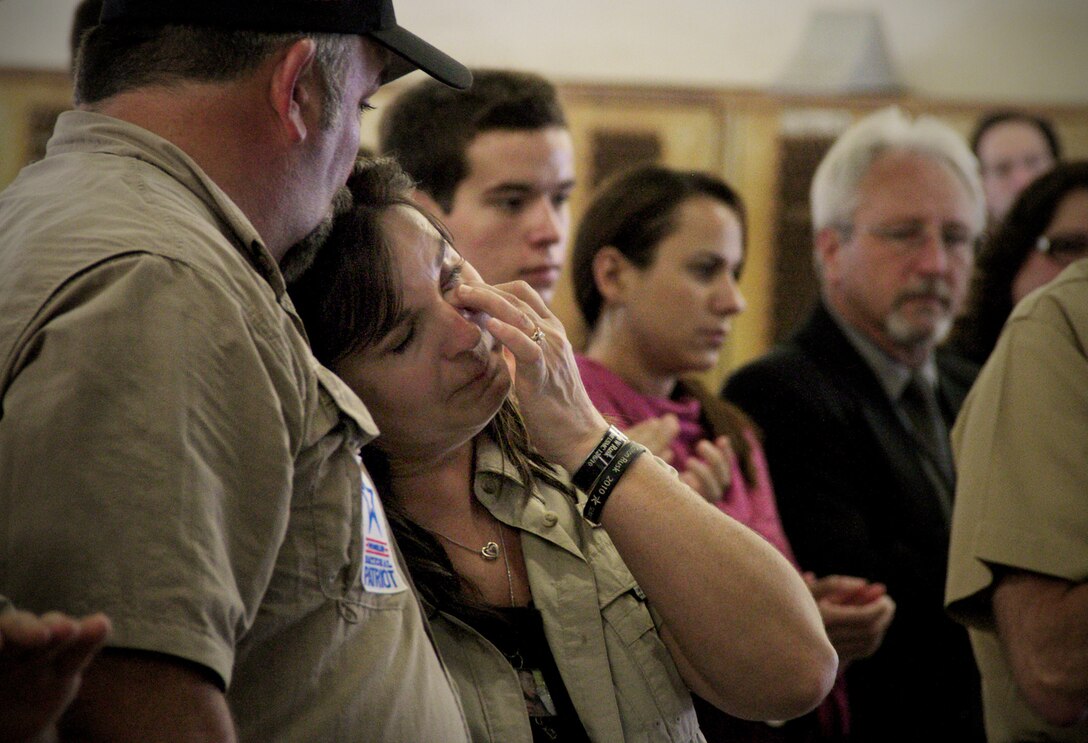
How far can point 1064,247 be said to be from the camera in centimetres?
261

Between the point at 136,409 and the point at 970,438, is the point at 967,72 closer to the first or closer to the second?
the point at 970,438

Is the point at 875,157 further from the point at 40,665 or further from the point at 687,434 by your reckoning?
the point at 40,665

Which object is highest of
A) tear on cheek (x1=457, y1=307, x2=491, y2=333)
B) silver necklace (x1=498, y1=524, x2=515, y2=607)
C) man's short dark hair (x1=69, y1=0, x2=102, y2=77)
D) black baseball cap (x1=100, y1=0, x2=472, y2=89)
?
black baseball cap (x1=100, y1=0, x2=472, y2=89)

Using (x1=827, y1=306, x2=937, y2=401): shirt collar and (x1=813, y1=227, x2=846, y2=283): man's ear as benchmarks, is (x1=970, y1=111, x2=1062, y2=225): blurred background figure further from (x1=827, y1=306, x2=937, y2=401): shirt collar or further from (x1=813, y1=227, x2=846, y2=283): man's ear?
(x1=827, y1=306, x2=937, y2=401): shirt collar

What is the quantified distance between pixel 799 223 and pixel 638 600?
121 inches

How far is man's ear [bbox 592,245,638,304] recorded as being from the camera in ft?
7.36

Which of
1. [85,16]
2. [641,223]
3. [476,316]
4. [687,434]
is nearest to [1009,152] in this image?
[641,223]

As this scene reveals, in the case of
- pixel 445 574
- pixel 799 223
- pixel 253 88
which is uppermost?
pixel 253 88

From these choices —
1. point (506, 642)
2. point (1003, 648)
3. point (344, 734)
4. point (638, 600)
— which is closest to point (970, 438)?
point (1003, 648)

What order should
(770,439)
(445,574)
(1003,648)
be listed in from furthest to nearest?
(770,439)
(1003,648)
(445,574)

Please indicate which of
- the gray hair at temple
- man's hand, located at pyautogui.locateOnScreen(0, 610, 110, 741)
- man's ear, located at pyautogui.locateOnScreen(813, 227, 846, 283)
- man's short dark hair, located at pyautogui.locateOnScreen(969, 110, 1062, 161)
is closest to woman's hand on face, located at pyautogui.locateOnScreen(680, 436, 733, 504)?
man's ear, located at pyautogui.locateOnScreen(813, 227, 846, 283)

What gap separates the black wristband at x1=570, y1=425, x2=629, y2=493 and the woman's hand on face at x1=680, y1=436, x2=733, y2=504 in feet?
2.28

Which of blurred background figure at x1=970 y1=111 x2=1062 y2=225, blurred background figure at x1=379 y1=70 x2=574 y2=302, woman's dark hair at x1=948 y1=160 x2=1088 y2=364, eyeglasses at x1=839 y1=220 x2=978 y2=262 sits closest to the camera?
blurred background figure at x1=379 y1=70 x2=574 y2=302

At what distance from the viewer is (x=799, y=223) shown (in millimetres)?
4227
